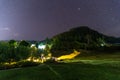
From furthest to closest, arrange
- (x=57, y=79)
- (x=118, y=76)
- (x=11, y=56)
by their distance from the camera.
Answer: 1. (x=11, y=56)
2. (x=118, y=76)
3. (x=57, y=79)

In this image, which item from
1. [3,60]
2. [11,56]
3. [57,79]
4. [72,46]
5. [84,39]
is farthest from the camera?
[84,39]

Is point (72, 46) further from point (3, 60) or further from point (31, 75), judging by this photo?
point (31, 75)

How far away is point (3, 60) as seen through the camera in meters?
51.9

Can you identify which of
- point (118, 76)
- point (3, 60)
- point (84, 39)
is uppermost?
point (84, 39)

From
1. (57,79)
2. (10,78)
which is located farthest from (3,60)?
(57,79)

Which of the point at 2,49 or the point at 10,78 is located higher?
the point at 2,49

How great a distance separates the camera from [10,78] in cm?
2673

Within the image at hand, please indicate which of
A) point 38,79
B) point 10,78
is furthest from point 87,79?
point 10,78

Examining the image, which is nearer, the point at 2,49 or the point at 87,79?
the point at 87,79

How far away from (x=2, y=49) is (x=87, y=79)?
1429 inches

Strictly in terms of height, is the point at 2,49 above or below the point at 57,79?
above

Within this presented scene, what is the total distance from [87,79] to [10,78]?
9906 millimetres

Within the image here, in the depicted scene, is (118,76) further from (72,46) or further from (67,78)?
(72,46)

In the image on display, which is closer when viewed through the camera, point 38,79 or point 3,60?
point 38,79
